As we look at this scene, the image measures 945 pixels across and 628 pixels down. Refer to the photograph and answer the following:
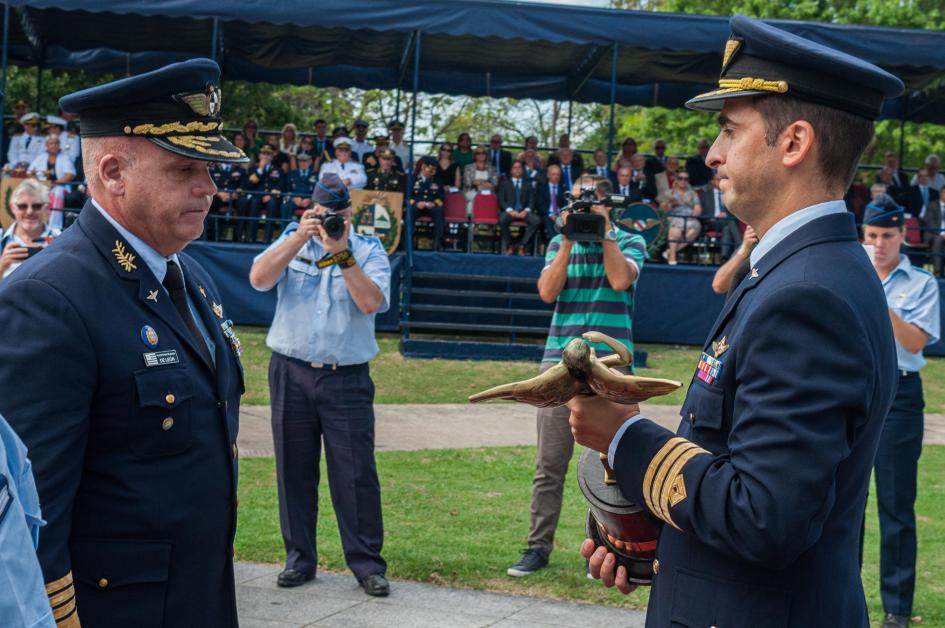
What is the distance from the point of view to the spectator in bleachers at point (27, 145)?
55.8 ft

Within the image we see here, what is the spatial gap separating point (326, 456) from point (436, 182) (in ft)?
40.1

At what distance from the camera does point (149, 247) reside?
2.92 meters

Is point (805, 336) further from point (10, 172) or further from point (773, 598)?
point (10, 172)

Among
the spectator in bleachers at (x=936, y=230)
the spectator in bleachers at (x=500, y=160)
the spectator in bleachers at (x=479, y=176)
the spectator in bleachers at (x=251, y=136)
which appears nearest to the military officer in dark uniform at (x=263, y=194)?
the spectator in bleachers at (x=251, y=136)

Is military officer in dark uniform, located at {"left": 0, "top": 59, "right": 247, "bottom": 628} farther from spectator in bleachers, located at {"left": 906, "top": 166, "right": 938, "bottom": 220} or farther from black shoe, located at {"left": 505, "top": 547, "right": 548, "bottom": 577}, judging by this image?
spectator in bleachers, located at {"left": 906, "top": 166, "right": 938, "bottom": 220}

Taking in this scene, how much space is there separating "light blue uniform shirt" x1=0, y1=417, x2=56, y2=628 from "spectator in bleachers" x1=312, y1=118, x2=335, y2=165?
1671 cm

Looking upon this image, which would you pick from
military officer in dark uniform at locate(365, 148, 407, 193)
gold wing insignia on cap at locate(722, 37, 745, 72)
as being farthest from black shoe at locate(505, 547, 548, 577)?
military officer in dark uniform at locate(365, 148, 407, 193)

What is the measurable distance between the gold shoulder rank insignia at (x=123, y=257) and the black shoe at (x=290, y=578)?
346 cm

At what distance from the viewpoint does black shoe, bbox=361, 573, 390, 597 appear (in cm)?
580

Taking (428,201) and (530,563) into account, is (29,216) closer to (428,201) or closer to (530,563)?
(530,563)

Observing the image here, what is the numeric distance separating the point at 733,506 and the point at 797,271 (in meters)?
0.48

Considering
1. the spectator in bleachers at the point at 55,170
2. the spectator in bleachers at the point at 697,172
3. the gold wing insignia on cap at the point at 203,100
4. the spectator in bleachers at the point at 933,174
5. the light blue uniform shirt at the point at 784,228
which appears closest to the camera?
the light blue uniform shirt at the point at 784,228

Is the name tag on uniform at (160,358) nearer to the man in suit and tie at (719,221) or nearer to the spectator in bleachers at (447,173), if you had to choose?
the man in suit and tie at (719,221)

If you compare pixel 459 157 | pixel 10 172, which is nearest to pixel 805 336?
pixel 10 172
